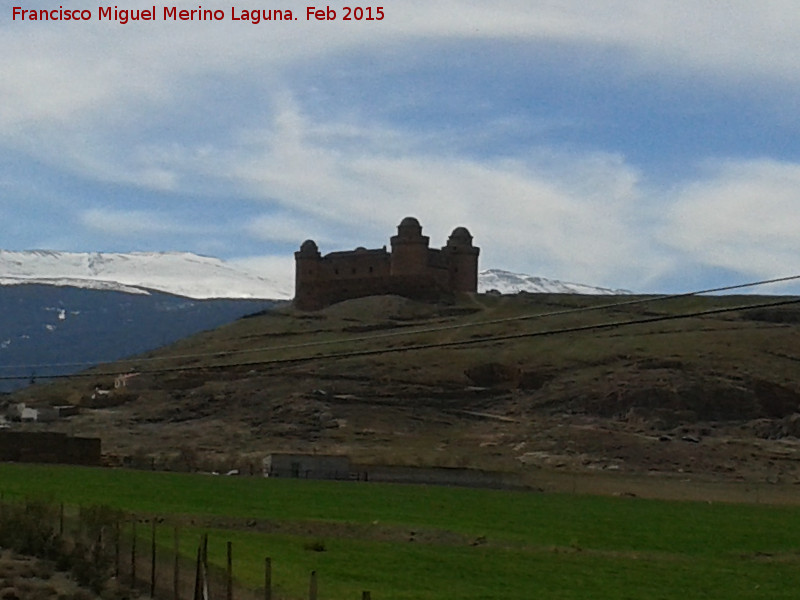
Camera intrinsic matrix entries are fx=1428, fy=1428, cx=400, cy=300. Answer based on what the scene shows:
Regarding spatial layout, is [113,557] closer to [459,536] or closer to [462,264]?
[459,536]

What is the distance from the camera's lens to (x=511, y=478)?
212ft

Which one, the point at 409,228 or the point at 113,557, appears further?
the point at 409,228

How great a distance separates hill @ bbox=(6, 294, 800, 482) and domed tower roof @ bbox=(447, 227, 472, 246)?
1989 cm

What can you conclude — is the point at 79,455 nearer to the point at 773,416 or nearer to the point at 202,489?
the point at 202,489

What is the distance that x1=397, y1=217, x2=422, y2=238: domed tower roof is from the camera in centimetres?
12781

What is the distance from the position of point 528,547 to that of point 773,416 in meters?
56.8

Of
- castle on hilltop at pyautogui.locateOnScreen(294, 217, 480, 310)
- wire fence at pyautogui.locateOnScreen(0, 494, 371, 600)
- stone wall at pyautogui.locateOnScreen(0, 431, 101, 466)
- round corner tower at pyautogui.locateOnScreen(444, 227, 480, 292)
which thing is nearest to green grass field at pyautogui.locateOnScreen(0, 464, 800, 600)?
wire fence at pyautogui.locateOnScreen(0, 494, 371, 600)

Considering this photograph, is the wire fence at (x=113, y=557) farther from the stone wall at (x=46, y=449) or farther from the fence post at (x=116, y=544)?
the stone wall at (x=46, y=449)

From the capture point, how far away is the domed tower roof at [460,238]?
134 metres

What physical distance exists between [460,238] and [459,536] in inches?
3821

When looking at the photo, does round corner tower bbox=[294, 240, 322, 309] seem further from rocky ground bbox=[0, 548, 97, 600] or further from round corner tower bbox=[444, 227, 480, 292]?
rocky ground bbox=[0, 548, 97, 600]

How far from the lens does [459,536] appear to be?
38.4 m

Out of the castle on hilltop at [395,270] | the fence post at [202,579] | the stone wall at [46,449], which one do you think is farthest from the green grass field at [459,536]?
the castle on hilltop at [395,270]

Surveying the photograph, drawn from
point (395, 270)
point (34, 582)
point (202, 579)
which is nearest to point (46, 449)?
point (34, 582)
